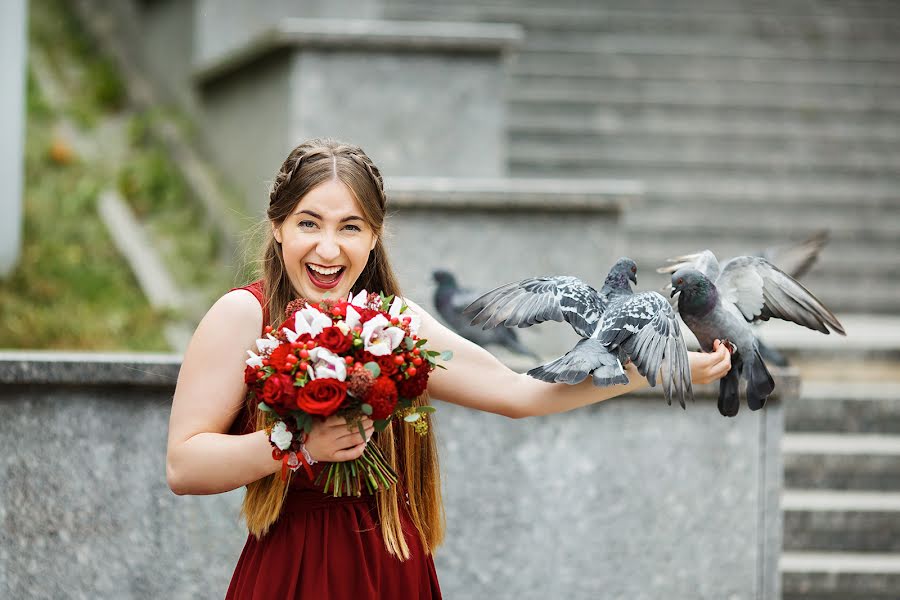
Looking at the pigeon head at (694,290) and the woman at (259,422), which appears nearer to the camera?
the woman at (259,422)

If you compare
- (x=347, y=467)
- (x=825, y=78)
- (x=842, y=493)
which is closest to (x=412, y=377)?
(x=347, y=467)

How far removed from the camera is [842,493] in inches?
223

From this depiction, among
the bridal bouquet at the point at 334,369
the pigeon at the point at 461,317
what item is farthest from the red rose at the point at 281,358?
the pigeon at the point at 461,317

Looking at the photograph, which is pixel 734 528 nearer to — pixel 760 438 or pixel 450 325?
pixel 760 438

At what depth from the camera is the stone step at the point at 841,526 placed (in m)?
5.37

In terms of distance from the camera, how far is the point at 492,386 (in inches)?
109

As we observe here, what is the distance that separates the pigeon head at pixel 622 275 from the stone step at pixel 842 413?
3.50 m

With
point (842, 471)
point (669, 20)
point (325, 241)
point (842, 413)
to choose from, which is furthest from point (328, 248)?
point (669, 20)

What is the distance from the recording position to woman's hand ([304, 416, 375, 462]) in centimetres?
230

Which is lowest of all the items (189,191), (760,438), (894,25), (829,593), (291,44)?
(829,593)

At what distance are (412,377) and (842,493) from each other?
4001 millimetres

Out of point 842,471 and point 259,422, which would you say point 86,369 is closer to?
point 259,422

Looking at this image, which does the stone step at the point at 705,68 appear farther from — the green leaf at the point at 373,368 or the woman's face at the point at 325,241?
the green leaf at the point at 373,368

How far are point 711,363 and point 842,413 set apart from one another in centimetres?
363
